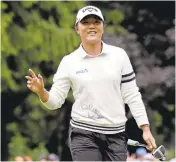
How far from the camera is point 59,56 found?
10.7m

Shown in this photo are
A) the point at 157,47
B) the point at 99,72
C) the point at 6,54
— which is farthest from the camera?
the point at 157,47

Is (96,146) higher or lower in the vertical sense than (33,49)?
lower

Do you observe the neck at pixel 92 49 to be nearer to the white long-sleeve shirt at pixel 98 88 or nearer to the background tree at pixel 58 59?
the white long-sleeve shirt at pixel 98 88

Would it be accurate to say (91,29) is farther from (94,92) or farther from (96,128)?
(96,128)

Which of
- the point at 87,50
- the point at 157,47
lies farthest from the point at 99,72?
the point at 157,47

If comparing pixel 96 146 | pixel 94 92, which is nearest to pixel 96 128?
pixel 96 146

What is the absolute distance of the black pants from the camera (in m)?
4.23

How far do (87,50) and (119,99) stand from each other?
37 centimetres

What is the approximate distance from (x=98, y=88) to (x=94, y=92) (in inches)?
1.4

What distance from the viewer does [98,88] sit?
13.7 feet

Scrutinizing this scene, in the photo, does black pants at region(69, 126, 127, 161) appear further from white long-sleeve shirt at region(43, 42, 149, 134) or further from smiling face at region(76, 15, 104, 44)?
smiling face at region(76, 15, 104, 44)

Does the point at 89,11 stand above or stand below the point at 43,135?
above

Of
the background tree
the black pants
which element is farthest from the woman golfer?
the background tree

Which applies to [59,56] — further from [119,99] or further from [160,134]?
[119,99]
